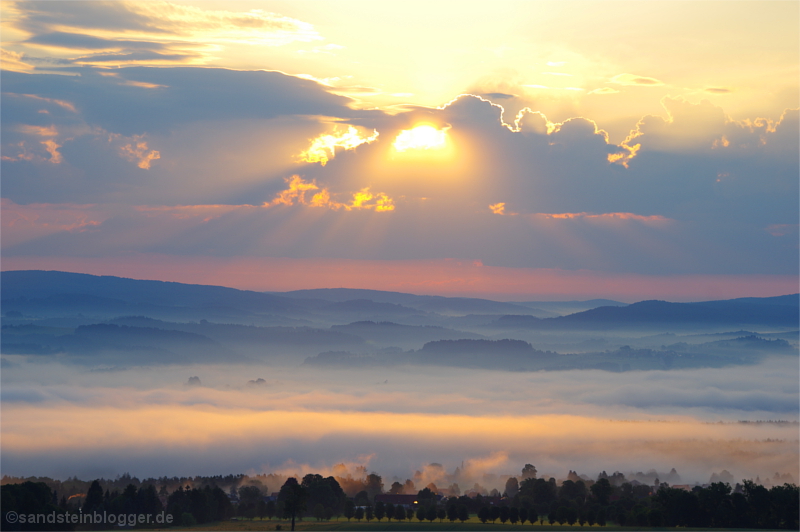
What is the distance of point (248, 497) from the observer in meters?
96.2

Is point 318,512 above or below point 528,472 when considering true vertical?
below

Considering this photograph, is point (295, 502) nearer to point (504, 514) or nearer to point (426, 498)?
point (504, 514)

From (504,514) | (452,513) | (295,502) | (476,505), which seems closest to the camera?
(295,502)

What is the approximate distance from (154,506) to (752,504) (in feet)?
217

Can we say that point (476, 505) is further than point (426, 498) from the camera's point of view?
No

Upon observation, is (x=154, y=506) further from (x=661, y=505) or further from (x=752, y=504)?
(x=752, y=504)

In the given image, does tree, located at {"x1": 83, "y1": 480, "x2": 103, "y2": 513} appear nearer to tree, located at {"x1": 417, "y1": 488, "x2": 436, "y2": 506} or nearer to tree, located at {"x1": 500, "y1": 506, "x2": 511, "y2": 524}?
tree, located at {"x1": 417, "y1": 488, "x2": 436, "y2": 506}

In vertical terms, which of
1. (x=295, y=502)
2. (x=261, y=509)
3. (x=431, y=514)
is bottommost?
(x=431, y=514)

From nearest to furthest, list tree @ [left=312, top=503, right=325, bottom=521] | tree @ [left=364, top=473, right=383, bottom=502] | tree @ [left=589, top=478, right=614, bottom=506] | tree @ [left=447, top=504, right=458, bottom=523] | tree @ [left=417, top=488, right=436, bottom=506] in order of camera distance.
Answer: tree @ [left=447, top=504, right=458, bottom=523]
tree @ [left=312, top=503, right=325, bottom=521]
tree @ [left=589, top=478, right=614, bottom=506]
tree @ [left=417, top=488, right=436, bottom=506]
tree @ [left=364, top=473, right=383, bottom=502]

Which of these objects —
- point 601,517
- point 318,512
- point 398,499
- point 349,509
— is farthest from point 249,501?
point 601,517

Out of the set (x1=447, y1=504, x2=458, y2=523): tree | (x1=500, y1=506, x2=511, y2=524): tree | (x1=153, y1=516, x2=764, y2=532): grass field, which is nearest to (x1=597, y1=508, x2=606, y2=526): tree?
(x1=153, y1=516, x2=764, y2=532): grass field

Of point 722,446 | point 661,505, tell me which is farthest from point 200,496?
point 722,446

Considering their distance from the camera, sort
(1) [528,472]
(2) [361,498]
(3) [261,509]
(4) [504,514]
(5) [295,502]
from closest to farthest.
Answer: (5) [295,502], (4) [504,514], (3) [261,509], (2) [361,498], (1) [528,472]

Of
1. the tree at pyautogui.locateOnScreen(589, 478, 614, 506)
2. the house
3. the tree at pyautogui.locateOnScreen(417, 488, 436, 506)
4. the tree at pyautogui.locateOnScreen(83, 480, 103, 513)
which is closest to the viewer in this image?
the tree at pyautogui.locateOnScreen(83, 480, 103, 513)
